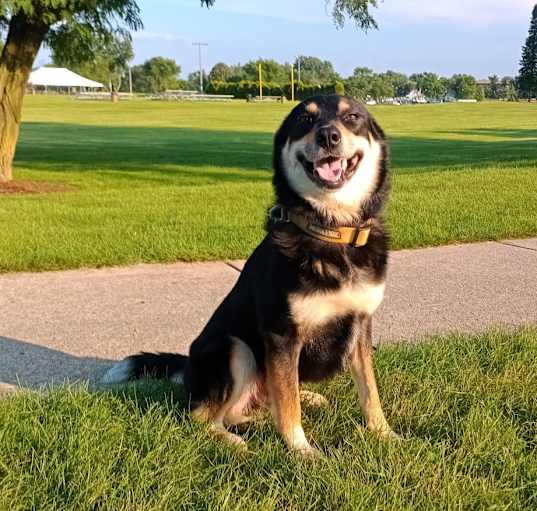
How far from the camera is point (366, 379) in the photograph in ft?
10.0

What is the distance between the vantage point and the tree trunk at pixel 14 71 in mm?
11156

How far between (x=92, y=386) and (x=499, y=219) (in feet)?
19.4

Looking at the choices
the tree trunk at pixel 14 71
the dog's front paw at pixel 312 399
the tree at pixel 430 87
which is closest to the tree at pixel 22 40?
the tree trunk at pixel 14 71

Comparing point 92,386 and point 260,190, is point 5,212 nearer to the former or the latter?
point 260,190

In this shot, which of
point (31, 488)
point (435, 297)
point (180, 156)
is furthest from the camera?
point (180, 156)

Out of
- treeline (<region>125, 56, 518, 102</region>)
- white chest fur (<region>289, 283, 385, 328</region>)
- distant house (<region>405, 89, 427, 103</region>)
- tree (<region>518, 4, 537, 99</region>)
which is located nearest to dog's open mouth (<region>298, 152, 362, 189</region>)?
white chest fur (<region>289, 283, 385, 328</region>)

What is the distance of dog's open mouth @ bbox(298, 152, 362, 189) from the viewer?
2801 mm

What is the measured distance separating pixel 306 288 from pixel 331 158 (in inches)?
22.4

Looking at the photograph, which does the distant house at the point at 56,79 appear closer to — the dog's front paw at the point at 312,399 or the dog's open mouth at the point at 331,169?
the dog's front paw at the point at 312,399

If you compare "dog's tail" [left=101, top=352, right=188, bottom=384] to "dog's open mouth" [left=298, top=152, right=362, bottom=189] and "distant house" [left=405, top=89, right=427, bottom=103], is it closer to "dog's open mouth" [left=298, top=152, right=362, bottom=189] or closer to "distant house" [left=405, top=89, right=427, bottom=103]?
"dog's open mouth" [left=298, top=152, right=362, bottom=189]

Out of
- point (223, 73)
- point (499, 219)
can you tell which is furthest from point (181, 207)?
point (223, 73)

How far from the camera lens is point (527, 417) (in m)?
3.06

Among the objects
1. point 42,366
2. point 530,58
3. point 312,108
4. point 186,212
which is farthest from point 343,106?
point 530,58

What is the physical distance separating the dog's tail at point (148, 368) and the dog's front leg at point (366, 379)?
3.20 feet
